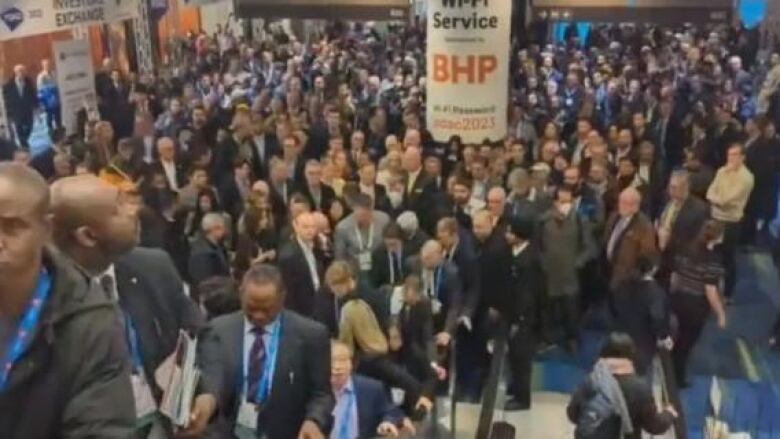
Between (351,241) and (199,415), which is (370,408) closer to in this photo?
(199,415)

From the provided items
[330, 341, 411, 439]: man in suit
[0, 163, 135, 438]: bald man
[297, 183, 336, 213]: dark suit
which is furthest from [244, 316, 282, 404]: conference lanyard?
[297, 183, 336, 213]: dark suit

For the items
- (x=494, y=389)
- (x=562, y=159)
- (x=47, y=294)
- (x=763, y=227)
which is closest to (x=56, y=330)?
(x=47, y=294)

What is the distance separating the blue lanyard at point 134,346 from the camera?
3.24m

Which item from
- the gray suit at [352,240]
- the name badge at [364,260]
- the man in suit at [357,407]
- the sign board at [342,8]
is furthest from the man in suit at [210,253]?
the sign board at [342,8]

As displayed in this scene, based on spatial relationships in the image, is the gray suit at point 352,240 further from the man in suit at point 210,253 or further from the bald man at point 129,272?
the bald man at point 129,272

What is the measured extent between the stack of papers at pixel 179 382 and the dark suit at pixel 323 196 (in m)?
5.47

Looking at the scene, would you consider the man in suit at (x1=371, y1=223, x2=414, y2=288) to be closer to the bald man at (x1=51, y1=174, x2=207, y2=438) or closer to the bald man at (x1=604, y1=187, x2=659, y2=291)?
the bald man at (x1=604, y1=187, x2=659, y2=291)

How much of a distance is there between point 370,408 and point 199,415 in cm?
201

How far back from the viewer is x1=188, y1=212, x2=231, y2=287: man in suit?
7363 mm

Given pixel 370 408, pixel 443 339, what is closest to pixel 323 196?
pixel 443 339

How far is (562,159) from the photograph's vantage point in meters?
10.4

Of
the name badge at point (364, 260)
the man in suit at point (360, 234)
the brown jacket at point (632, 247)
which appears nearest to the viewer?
the name badge at point (364, 260)

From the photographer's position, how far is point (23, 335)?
78.5 inches

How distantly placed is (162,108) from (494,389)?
28.2 feet
